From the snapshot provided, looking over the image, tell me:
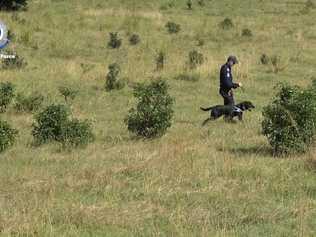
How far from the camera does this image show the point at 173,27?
2775 centimetres

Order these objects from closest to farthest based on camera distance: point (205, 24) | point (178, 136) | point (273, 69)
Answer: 1. point (178, 136)
2. point (273, 69)
3. point (205, 24)

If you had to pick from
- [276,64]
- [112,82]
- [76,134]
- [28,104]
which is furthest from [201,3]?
[76,134]

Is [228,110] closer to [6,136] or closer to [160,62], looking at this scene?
[6,136]

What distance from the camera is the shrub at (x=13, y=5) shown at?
107 feet

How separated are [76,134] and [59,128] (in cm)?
53

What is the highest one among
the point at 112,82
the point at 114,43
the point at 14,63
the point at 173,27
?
the point at 173,27

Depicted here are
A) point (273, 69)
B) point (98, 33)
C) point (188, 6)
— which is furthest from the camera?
point (188, 6)

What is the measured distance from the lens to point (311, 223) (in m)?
6.58

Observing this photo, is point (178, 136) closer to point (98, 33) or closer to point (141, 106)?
point (141, 106)

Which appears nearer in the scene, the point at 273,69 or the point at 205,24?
the point at 273,69

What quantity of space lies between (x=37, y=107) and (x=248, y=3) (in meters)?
25.9

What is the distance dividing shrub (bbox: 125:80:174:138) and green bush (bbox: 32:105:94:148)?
3.14ft

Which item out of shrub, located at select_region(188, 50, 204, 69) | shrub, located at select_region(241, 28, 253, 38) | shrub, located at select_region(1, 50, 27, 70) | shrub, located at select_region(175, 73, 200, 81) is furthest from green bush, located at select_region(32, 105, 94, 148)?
shrub, located at select_region(241, 28, 253, 38)

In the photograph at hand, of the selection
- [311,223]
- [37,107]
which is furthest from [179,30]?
[311,223]
